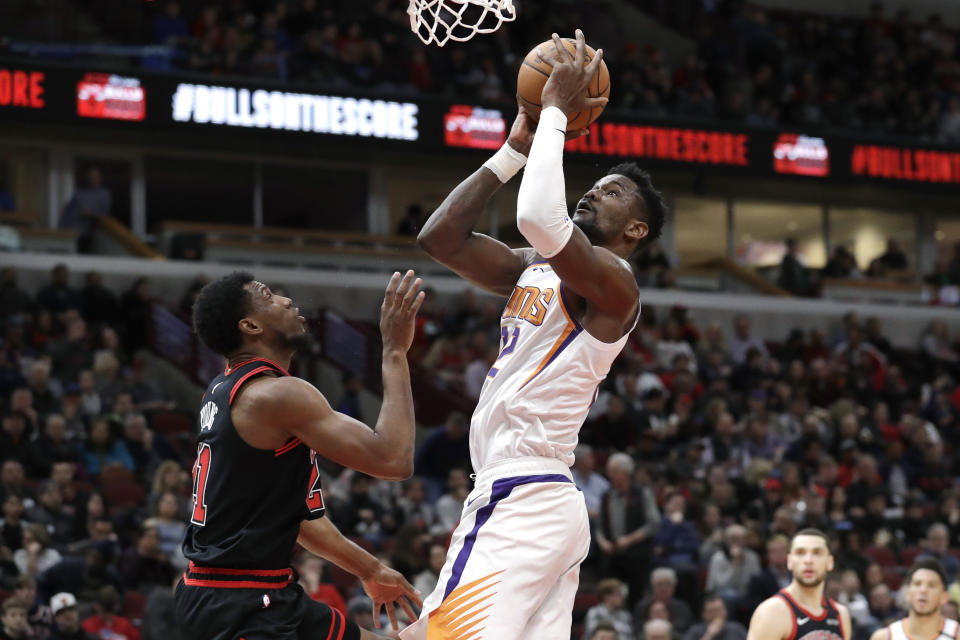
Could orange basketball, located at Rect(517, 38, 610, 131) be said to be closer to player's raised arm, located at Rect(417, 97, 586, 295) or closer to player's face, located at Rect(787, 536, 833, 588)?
player's raised arm, located at Rect(417, 97, 586, 295)

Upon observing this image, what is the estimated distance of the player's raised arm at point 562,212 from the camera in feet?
14.0

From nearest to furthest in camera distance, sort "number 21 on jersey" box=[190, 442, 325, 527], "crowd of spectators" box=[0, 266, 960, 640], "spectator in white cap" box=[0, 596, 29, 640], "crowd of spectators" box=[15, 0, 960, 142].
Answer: "number 21 on jersey" box=[190, 442, 325, 527] < "spectator in white cap" box=[0, 596, 29, 640] < "crowd of spectators" box=[0, 266, 960, 640] < "crowd of spectators" box=[15, 0, 960, 142]

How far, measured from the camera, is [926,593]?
298 inches

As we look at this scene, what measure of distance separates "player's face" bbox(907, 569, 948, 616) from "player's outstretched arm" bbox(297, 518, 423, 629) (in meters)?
3.72

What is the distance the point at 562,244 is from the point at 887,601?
8.38 metres

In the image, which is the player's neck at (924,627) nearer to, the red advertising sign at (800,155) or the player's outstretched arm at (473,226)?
the player's outstretched arm at (473,226)

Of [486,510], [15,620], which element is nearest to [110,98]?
[15,620]

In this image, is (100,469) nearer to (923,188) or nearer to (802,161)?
(802,161)

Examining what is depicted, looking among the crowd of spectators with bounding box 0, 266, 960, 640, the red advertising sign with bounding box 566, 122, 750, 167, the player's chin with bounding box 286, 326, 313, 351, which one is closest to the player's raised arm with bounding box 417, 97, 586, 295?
the player's chin with bounding box 286, 326, 313, 351

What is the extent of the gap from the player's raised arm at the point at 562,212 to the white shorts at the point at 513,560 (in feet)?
1.99

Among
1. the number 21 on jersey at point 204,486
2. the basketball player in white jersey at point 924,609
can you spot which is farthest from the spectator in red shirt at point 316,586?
the number 21 on jersey at point 204,486

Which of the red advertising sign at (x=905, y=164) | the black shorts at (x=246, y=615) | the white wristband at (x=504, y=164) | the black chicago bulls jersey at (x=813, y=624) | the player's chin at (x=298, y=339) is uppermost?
the red advertising sign at (x=905, y=164)

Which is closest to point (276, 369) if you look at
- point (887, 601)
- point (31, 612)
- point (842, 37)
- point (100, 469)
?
point (31, 612)

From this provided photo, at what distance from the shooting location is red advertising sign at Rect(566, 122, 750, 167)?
56.5ft
